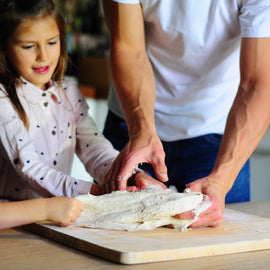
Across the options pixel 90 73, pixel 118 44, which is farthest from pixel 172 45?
pixel 90 73

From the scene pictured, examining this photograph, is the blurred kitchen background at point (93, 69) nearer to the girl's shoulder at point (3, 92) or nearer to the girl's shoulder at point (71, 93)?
the girl's shoulder at point (71, 93)

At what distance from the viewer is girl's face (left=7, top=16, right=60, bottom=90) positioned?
1.39 metres

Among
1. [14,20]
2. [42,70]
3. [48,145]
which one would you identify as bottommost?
[48,145]

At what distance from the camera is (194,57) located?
1.47 m

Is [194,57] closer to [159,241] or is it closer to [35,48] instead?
[35,48]

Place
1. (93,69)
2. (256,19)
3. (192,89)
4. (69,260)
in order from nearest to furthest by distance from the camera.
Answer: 1. (69,260)
2. (256,19)
3. (192,89)
4. (93,69)

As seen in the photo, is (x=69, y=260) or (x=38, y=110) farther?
(x=38, y=110)

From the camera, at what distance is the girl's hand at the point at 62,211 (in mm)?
990

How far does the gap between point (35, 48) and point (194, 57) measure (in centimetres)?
48

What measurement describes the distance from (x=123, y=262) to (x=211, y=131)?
2.69ft

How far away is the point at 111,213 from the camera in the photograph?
3.43 feet

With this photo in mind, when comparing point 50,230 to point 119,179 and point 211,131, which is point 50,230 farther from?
point 211,131

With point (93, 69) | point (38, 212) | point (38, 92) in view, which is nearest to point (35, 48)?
point (38, 92)

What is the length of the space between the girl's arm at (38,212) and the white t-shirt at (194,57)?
0.64m
